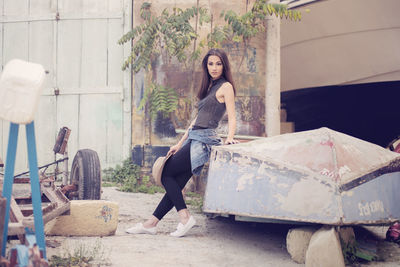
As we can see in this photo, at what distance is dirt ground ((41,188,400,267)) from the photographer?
352 centimetres

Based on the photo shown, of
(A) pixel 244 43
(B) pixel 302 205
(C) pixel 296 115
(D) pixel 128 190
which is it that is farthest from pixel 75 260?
(C) pixel 296 115

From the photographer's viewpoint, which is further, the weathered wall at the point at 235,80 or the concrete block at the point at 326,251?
the weathered wall at the point at 235,80

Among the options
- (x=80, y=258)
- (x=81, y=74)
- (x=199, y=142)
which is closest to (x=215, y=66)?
(x=199, y=142)

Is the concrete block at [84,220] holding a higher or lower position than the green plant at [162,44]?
lower

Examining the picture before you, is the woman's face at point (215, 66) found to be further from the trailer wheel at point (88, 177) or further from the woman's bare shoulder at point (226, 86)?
the trailer wheel at point (88, 177)

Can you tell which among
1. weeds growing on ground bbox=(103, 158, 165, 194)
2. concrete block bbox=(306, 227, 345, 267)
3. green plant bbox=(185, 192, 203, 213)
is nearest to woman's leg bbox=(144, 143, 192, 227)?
green plant bbox=(185, 192, 203, 213)

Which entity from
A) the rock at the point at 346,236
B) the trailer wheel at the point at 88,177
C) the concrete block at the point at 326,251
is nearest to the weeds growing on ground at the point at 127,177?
the trailer wheel at the point at 88,177

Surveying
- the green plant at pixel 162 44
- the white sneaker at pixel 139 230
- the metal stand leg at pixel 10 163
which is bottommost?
the white sneaker at pixel 139 230

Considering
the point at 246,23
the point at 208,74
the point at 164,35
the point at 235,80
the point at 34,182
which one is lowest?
the point at 34,182

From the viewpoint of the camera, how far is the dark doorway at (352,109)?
10617 mm

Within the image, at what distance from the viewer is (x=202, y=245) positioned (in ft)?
13.2

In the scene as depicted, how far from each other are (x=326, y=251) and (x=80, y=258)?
1.75m

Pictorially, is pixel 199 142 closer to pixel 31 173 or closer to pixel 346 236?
pixel 346 236

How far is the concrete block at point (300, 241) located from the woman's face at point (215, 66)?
1662 millimetres
